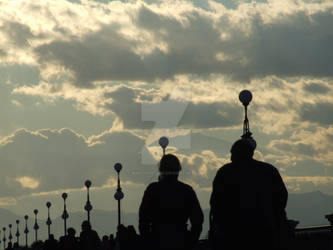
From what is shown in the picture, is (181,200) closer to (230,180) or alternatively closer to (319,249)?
(230,180)

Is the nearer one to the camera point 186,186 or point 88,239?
point 186,186

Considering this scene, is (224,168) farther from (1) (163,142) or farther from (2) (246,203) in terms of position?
(1) (163,142)

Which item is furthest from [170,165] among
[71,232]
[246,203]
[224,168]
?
[71,232]

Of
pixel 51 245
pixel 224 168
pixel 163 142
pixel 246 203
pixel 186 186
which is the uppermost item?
pixel 163 142

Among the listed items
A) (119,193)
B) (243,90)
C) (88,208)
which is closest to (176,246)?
(243,90)

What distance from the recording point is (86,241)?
16.3 m

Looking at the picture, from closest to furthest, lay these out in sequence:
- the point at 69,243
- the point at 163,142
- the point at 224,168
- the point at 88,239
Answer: the point at 224,168
the point at 88,239
the point at 69,243
the point at 163,142

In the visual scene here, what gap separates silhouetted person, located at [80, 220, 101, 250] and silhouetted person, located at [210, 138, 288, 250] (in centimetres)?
890

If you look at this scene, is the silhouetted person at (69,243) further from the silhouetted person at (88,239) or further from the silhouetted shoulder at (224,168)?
the silhouetted shoulder at (224,168)

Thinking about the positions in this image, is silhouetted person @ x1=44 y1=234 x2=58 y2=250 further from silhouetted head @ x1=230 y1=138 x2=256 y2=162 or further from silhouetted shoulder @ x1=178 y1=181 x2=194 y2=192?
silhouetted head @ x1=230 y1=138 x2=256 y2=162

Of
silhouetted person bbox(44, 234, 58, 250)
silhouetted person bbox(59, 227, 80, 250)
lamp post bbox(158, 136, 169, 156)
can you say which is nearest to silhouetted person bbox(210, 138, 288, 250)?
silhouetted person bbox(59, 227, 80, 250)

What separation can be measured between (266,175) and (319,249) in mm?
13010

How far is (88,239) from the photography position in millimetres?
16297

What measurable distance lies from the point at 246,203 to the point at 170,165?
1.00 meters
